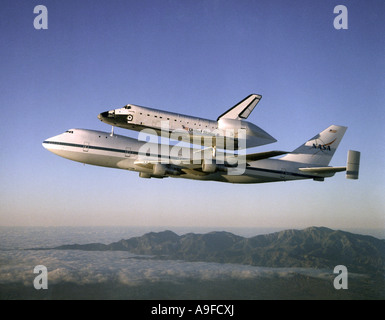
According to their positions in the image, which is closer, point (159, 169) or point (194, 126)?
point (194, 126)

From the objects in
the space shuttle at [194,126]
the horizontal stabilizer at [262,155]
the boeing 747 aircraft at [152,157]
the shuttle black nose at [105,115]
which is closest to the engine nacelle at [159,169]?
the boeing 747 aircraft at [152,157]

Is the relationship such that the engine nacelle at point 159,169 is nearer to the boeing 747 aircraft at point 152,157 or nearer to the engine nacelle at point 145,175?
the boeing 747 aircraft at point 152,157

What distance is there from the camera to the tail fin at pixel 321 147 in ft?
160

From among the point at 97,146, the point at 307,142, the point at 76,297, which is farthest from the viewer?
the point at 76,297

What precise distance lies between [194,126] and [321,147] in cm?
2226

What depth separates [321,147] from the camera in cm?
4991

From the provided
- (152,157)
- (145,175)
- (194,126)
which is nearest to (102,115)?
(152,157)

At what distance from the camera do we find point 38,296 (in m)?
179

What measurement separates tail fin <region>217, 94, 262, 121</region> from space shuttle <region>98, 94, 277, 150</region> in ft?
16.3

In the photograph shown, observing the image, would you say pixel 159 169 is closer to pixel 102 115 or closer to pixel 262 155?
pixel 102 115

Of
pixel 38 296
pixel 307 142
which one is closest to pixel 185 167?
pixel 307 142

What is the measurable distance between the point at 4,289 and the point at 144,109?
17955cm
